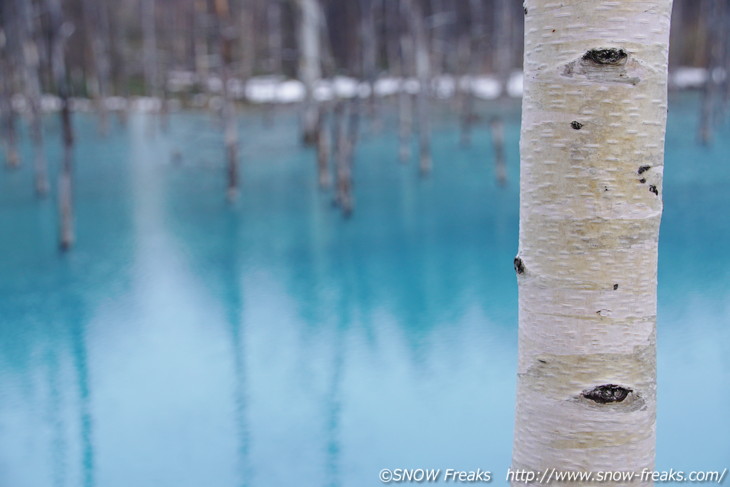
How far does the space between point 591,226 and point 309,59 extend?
45.2 ft

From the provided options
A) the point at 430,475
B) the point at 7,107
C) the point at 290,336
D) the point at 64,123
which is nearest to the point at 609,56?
the point at 430,475

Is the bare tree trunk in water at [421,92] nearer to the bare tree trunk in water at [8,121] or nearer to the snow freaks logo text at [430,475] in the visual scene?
the bare tree trunk in water at [8,121]

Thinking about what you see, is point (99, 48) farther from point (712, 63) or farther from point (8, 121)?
point (712, 63)

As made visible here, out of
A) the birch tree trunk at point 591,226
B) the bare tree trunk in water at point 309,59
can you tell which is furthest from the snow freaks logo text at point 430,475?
the bare tree trunk in water at point 309,59

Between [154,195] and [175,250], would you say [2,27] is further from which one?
[175,250]

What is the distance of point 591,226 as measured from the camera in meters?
1.35

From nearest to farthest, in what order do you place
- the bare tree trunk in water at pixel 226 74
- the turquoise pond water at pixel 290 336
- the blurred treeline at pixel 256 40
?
the turquoise pond water at pixel 290 336 < the bare tree trunk in water at pixel 226 74 < the blurred treeline at pixel 256 40

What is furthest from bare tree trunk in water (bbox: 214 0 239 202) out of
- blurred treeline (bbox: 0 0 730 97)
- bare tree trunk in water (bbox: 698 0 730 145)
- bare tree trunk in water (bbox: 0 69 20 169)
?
bare tree trunk in water (bbox: 698 0 730 145)

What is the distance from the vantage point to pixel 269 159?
600 inches

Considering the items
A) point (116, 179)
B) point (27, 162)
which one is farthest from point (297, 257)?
point (27, 162)

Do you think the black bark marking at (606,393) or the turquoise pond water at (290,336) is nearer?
the black bark marking at (606,393)

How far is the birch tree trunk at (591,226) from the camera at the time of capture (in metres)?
1.32

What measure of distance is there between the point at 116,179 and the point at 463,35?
1598 centimetres

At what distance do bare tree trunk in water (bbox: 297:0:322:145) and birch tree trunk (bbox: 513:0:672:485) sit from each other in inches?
532
